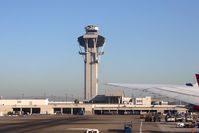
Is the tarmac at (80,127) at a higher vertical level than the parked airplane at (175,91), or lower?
lower

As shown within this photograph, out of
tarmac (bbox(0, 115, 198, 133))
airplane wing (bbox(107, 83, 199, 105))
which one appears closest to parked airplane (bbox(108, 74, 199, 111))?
airplane wing (bbox(107, 83, 199, 105))

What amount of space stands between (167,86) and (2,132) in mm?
40851

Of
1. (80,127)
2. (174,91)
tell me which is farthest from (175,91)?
(80,127)

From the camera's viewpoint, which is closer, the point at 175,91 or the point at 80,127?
the point at 175,91

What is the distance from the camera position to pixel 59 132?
2431 inches

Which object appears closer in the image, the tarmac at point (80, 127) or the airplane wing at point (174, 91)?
the airplane wing at point (174, 91)

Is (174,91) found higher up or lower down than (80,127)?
higher up

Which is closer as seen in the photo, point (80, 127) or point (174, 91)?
point (174, 91)

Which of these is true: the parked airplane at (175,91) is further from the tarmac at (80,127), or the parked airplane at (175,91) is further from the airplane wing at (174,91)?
the tarmac at (80,127)

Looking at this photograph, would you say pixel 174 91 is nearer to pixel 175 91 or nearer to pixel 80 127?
pixel 175 91

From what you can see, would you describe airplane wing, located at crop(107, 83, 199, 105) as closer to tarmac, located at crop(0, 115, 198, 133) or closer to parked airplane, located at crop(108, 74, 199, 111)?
parked airplane, located at crop(108, 74, 199, 111)

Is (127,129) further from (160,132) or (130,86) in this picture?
(130,86)

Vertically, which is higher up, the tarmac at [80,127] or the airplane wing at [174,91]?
the airplane wing at [174,91]

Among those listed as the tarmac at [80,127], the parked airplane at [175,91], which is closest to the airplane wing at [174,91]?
the parked airplane at [175,91]
